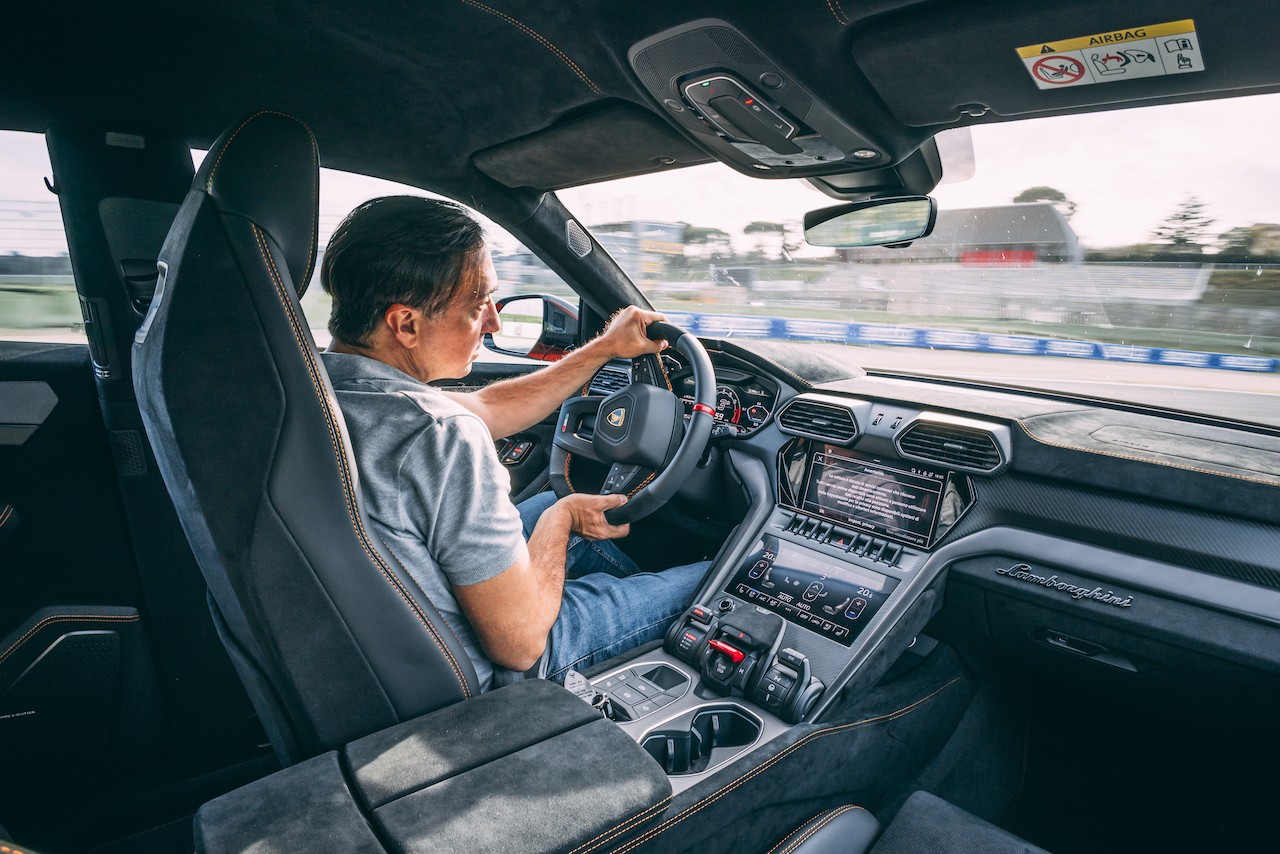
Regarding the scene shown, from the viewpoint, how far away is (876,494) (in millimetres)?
2195

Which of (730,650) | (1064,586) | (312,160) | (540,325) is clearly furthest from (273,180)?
(540,325)

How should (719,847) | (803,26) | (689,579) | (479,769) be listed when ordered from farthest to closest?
(689,579), (803,26), (719,847), (479,769)

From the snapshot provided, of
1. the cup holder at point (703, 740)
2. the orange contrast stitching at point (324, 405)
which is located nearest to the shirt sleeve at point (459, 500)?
the orange contrast stitching at point (324, 405)

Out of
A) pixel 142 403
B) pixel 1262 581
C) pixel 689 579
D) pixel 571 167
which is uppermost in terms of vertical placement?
pixel 571 167

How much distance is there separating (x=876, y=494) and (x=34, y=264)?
9.59 ft

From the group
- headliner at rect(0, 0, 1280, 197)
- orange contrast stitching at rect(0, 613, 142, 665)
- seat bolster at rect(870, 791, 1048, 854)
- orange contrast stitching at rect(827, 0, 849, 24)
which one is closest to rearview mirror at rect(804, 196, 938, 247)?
headliner at rect(0, 0, 1280, 197)

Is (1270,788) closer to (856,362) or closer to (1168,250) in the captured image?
(1168,250)

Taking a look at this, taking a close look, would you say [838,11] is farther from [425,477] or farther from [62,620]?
[62,620]

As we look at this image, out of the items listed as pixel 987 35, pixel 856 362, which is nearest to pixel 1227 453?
pixel 987 35

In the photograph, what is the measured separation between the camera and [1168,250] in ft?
7.13

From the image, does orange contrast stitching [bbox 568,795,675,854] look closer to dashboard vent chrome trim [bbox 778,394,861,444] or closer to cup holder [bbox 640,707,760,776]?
cup holder [bbox 640,707,760,776]

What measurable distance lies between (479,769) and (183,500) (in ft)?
2.15

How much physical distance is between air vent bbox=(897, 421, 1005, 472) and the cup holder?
874 millimetres

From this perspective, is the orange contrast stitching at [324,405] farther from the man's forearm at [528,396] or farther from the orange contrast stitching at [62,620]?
the orange contrast stitching at [62,620]
